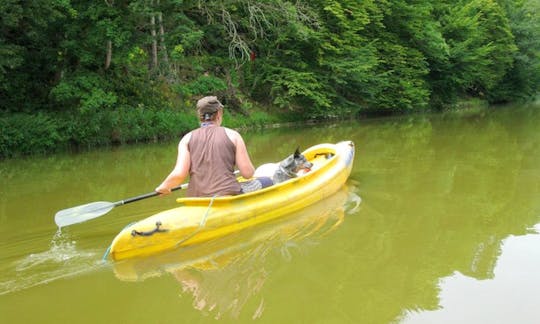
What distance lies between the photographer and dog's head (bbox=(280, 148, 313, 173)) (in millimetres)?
6718

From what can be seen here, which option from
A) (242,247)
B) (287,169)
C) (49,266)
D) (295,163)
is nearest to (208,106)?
(242,247)

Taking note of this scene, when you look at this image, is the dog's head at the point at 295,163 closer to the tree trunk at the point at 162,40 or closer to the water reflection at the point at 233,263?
the water reflection at the point at 233,263

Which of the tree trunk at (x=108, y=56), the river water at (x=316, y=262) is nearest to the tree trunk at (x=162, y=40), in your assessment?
the tree trunk at (x=108, y=56)

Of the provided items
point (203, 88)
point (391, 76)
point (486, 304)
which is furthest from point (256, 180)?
point (391, 76)

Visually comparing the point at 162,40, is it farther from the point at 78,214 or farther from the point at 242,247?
the point at 242,247

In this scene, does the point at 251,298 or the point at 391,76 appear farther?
the point at 391,76

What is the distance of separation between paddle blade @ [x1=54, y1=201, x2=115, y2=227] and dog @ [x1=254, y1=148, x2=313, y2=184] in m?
2.21

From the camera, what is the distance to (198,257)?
464 cm

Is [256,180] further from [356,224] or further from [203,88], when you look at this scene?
[203,88]

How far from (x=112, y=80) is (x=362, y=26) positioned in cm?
1198

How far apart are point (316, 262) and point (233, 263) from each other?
718 mm

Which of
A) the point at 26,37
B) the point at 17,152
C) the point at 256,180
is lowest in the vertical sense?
the point at 17,152

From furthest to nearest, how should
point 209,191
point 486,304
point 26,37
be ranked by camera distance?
point 26,37
point 209,191
point 486,304

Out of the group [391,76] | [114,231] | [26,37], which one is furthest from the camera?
[391,76]
